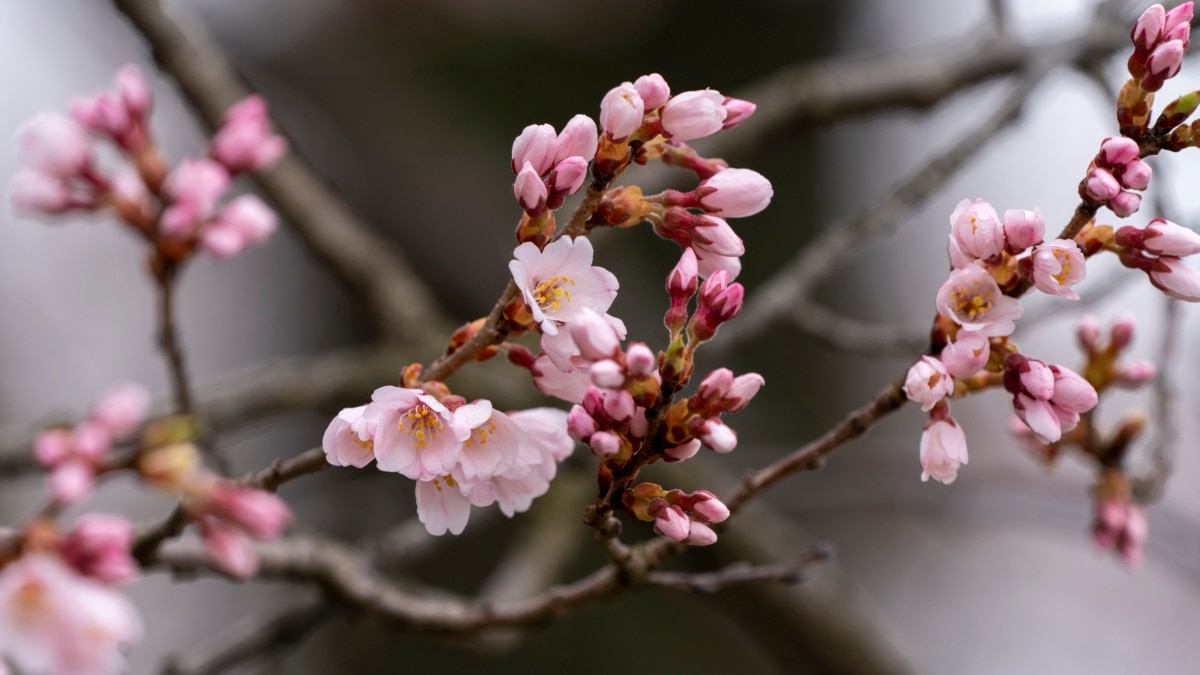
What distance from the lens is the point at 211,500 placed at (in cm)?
61

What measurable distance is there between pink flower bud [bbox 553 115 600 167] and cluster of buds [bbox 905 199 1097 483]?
0.35m

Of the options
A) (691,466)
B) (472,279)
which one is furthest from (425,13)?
(691,466)

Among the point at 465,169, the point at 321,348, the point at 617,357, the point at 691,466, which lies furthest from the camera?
the point at 321,348

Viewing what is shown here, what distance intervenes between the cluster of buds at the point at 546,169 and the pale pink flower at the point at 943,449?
42cm

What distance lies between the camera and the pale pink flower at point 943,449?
2.90 ft

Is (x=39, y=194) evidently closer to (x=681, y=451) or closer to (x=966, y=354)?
(x=681, y=451)

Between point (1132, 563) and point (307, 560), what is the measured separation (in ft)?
4.47

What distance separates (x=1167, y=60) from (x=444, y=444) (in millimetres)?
756

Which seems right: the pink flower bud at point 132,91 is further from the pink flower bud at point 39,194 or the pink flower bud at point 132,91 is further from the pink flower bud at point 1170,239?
the pink flower bud at point 1170,239

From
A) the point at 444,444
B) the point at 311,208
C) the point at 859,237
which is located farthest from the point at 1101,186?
the point at 311,208

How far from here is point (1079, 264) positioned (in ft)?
2.67

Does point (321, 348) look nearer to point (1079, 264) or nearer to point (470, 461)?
point (470, 461)

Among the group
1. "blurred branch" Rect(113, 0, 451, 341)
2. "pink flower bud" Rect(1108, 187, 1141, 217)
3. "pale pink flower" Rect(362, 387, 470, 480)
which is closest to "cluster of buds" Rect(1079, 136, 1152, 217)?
"pink flower bud" Rect(1108, 187, 1141, 217)

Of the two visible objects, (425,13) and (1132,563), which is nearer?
(1132,563)
